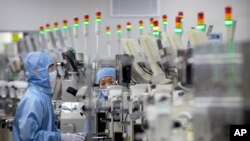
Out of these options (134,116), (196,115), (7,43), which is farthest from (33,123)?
(7,43)

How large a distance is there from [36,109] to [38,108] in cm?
2

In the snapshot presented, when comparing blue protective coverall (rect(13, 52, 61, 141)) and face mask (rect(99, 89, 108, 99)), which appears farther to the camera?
face mask (rect(99, 89, 108, 99))

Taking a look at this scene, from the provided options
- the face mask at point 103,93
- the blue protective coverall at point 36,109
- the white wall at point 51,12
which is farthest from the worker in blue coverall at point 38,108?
the white wall at point 51,12

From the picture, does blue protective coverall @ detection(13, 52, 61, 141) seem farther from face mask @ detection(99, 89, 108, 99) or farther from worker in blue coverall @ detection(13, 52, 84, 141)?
face mask @ detection(99, 89, 108, 99)

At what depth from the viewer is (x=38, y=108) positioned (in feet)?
11.2

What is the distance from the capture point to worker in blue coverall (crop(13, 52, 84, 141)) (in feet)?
11.0

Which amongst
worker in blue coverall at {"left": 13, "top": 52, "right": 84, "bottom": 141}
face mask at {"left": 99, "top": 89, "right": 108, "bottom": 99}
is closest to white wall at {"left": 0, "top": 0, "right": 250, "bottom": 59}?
face mask at {"left": 99, "top": 89, "right": 108, "bottom": 99}

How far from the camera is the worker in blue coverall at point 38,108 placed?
3.34m

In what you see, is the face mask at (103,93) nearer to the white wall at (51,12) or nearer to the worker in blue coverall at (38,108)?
the worker in blue coverall at (38,108)

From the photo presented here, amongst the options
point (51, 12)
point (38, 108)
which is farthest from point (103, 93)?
point (51, 12)

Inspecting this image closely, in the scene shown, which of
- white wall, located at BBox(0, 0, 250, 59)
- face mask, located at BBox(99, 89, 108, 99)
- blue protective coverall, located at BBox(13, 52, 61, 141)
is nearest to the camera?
blue protective coverall, located at BBox(13, 52, 61, 141)

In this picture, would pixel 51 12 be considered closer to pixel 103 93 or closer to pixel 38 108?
pixel 103 93

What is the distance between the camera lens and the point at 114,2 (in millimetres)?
6840

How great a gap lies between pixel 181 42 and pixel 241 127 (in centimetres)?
143
